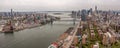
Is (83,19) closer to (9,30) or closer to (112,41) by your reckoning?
(9,30)

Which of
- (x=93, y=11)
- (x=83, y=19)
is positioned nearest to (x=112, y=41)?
(x=83, y=19)

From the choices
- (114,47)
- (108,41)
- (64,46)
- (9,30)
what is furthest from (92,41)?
(9,30)

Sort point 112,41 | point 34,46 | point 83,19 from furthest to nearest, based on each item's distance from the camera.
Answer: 1. point 83,19
2. point 112,41
3. point 34,46

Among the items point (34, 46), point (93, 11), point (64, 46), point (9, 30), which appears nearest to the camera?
point (64, 46)

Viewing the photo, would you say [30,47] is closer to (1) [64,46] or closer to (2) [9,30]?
(1) [64,46]

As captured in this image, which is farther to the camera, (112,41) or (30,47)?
(112,41)

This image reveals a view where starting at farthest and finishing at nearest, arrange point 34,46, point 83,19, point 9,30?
point 83,19 → point 9,30 → point 34,46

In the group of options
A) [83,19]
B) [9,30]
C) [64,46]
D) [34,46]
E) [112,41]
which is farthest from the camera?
[83,19]

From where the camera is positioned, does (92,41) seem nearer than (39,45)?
No
